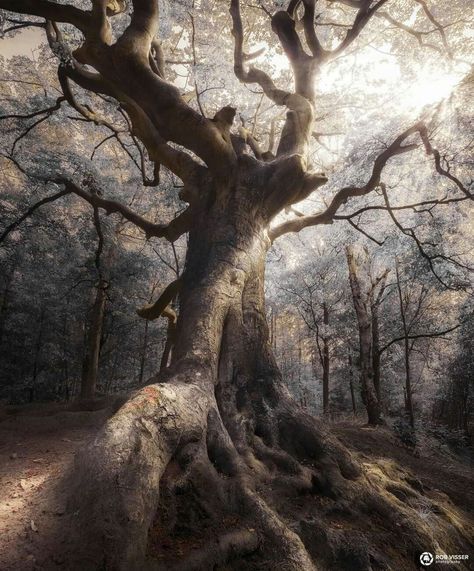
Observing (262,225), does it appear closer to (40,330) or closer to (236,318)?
(236,318)

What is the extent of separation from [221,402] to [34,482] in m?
1.56

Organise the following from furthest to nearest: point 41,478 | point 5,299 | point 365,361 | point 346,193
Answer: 1. point 5,299
2. point 365,361
3. point 346,193
4. point 41,478

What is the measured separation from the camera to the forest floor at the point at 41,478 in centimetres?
145

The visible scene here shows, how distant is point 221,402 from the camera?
9.91 ft

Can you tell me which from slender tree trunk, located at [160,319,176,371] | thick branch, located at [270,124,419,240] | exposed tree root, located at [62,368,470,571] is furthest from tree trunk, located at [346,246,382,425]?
exposed tree root, located at [62,368,470,571]

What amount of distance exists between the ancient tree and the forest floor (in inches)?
6.9

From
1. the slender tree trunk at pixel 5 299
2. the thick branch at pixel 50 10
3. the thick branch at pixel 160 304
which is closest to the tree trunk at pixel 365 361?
the thick branch at pixel 160 304

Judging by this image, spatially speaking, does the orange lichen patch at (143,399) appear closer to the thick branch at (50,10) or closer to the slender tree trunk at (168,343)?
the slender tree trunk at (168,343)

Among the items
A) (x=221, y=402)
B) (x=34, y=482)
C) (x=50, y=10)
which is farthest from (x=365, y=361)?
(x=50, y=10)

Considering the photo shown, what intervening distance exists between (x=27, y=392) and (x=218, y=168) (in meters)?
11.7

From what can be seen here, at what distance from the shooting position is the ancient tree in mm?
1752

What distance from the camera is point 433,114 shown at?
634cm

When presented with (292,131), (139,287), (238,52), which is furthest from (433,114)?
(139,287)

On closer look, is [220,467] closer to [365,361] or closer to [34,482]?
[34,482]
